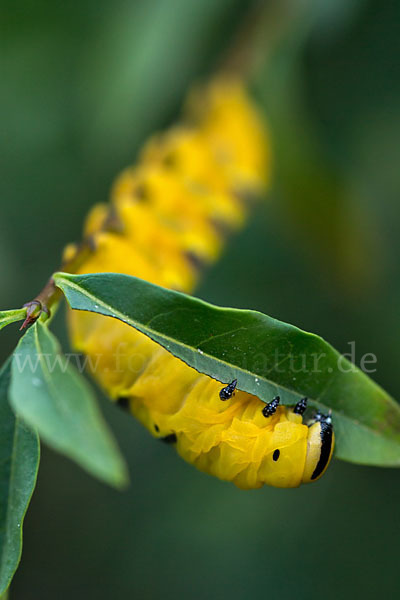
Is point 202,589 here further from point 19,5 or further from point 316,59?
point 19,5

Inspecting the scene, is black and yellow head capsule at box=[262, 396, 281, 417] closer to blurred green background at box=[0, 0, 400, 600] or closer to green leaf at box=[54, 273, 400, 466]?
green leaf at box=[54, 273, 400, 466]

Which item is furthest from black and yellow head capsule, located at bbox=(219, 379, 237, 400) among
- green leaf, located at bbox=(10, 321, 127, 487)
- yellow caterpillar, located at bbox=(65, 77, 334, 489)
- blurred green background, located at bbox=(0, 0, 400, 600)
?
blurred green background, located at bbox=(0, 0, 400, 600)

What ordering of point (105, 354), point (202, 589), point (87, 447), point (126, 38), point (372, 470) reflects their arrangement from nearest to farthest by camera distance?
point (87, 447)
point (105, 354)
point (126, 38)
point (372, 470)
point (202, 589)

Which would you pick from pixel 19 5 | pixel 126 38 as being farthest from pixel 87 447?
pixel 19 5

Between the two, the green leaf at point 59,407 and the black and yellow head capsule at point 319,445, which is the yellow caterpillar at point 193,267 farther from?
the green leaf at point 59,407

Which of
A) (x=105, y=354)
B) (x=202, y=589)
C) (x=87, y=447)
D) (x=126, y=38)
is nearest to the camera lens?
(x=87, y=447)

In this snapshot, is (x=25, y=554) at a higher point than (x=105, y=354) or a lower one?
lower

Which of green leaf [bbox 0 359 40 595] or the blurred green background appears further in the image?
the blurred green background
